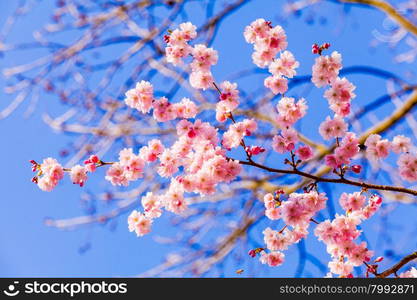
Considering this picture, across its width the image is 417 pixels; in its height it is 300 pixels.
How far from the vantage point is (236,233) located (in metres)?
4.98

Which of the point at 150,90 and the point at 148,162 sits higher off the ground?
the point at 150,90

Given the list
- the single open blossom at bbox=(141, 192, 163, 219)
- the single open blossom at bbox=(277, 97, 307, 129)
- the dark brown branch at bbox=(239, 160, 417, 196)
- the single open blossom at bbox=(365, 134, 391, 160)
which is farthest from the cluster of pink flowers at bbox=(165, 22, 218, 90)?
the single open blossom at bbox=(365, 134, 391, 160)

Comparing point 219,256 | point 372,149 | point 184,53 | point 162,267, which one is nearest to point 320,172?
point 372,149

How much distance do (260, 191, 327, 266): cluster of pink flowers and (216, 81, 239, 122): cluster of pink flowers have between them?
2.48 feet

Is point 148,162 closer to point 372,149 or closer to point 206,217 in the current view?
point 372,149

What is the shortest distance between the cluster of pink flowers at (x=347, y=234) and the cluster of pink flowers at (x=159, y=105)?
54.1 inches

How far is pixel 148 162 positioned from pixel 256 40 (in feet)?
4.32

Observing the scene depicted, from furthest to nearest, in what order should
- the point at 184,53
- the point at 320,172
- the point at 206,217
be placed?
the point at 206,217 < the point at 320,172 < the point at 184,53

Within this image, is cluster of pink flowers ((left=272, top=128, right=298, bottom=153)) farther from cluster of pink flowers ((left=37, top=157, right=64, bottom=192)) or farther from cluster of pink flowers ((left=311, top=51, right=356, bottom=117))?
cluster of pink flowers ((left=37, top=157, right=64, bottom=192))

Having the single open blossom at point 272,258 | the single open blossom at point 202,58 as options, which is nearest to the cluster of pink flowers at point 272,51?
the single open blossom at point 202,58

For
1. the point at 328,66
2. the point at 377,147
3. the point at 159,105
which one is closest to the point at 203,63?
the point at 159,105

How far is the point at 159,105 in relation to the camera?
128 inches

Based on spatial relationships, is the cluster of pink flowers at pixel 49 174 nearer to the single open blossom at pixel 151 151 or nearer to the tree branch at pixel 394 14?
the single open blossom at pixel 151 151

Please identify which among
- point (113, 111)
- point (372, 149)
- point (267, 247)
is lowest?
point (267, 247)
